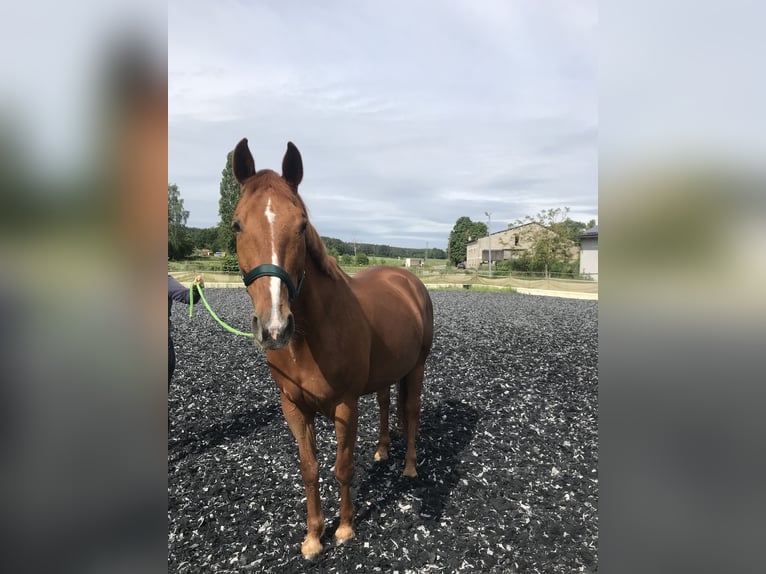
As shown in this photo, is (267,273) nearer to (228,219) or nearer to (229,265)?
(228,219)

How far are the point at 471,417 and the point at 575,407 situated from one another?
69.8 inches

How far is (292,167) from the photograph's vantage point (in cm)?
248

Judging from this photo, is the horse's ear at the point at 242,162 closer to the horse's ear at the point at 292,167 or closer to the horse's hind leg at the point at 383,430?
the horse's ear at the point at 292,167

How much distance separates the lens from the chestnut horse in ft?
6.68

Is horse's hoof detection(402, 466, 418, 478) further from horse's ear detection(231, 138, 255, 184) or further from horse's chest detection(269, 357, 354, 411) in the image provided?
horse's ear detection(231, 138, 255, 184)

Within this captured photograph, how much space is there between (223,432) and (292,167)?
427 centimetres

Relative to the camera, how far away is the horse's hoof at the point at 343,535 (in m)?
3.26

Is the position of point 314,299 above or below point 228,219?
below

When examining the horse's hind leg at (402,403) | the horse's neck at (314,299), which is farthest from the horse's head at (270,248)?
the horse's hind leg at (402,403)

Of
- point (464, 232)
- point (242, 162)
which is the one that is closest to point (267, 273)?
point (242, 162)

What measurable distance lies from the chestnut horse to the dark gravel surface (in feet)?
1.27

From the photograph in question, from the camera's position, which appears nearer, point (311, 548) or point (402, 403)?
point (311, 548)
